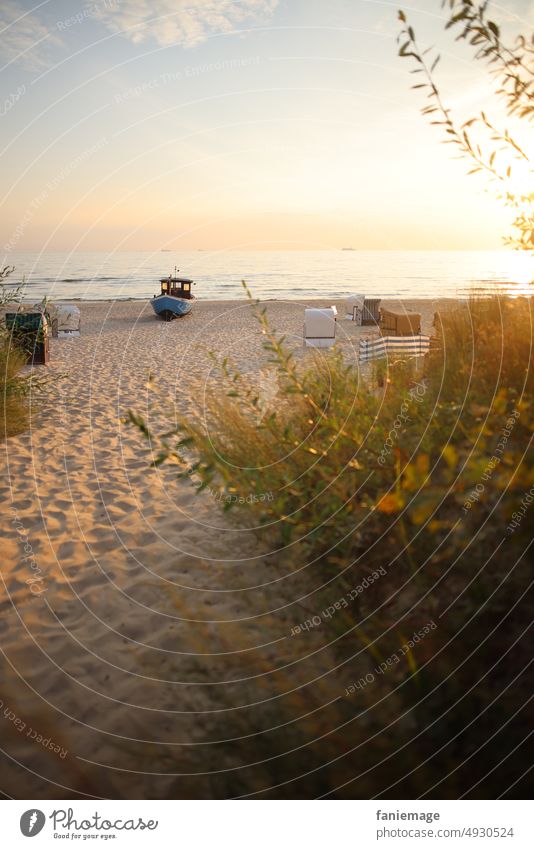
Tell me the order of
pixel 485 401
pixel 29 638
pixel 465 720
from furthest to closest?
pixel 29 638 → pixel 485 401 → pixel 465 720

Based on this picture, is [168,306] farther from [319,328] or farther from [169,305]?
[319,328]

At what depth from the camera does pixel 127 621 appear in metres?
3.71

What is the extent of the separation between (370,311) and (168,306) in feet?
29.8

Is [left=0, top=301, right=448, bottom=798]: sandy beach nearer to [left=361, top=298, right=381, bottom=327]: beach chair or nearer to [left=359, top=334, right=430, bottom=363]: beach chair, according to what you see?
[left=359, top=334, right=430, bottom=363]: beach chair

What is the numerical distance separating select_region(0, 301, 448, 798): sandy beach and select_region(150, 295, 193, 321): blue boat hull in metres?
18.8

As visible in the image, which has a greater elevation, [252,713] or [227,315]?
[227,315]

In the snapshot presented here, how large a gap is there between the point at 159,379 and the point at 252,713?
9.31 metres

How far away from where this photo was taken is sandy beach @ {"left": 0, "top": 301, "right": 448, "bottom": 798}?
2.74 metres

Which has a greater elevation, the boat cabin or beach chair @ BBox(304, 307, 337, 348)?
the boat cabin

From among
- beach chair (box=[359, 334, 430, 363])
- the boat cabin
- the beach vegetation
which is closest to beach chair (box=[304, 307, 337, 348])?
beach chair (box=[359, 334, 430, 363])

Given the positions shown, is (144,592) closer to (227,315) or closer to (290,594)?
(290,594)

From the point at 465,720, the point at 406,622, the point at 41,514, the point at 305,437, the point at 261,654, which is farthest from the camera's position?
the point at 41,514

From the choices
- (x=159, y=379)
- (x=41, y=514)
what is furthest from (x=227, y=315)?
(x=41, y=514)

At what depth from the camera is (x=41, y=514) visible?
17.1 feet
